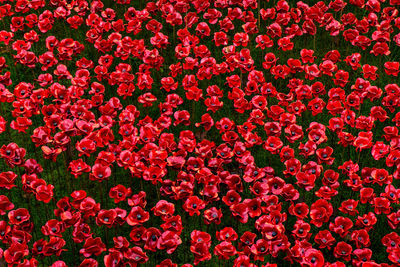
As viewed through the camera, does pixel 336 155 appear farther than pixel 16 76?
No

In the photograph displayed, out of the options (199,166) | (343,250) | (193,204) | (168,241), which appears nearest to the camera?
(168,241)

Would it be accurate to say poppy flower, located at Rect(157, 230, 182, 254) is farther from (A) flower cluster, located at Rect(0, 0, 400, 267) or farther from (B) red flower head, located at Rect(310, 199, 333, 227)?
(B) red flower head, located at Rect(310, 199, 333, 227)

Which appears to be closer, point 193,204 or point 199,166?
point 193,204

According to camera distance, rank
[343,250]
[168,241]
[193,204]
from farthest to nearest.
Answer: [193,204] < [343,250] < [168,241]

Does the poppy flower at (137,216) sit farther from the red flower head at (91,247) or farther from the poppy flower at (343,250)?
the poppy flower at (343,250)

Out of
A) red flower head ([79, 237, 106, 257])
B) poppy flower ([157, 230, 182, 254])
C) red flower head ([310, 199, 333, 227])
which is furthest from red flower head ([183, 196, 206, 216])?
red flower head ([310, 199, 333, 227])

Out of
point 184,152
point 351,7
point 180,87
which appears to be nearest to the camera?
point 184,152

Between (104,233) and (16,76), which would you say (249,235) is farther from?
(16,76)

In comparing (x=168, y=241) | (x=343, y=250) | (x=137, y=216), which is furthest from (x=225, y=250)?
(x=343, y=250)

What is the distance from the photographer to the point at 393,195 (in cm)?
300

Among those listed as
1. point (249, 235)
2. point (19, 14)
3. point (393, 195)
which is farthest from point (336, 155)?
point (19, 14)

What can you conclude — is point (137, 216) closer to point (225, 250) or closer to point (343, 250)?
point (225, 250)

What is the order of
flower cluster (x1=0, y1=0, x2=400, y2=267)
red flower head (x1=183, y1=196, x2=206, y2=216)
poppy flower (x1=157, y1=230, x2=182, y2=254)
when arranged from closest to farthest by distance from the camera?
poppy flower (x1=157, y1=230, x2=182, y2=254)
flower cluster (x1=0, y1=0, x2=400, y2=267)
red flower head (x1=183, y1=196, x2=206, y2=216)

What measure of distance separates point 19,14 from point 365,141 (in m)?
4.35
